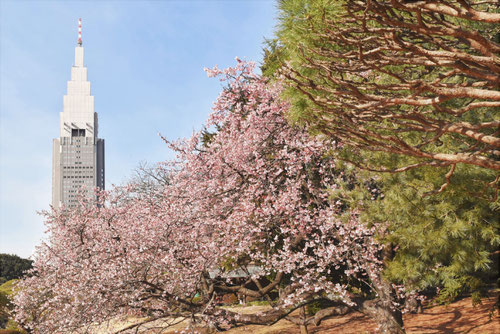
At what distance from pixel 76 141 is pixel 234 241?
109 m

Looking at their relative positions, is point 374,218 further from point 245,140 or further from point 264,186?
point 245,140

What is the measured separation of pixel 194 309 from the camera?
9.73 m

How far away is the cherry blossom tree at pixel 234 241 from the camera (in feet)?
31.4

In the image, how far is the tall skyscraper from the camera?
10888cm

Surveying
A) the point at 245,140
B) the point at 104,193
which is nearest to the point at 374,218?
the point at 245,140

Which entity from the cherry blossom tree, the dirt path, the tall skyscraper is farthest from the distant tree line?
the tall skyscraper

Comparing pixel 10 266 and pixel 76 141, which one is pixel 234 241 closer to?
pixel 10 266

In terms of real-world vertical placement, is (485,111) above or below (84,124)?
below

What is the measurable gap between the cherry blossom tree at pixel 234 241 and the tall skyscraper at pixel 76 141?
104 meters

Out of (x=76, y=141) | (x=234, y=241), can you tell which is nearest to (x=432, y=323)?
(x=234, y=241)

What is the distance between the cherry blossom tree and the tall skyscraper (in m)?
104

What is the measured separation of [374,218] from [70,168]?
11190cm

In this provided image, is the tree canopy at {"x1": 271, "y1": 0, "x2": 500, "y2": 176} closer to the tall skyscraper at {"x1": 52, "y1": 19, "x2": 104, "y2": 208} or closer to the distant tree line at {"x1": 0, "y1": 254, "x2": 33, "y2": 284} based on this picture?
the distant tree line at {"x1": 0, "y1": 254, "x2": 33, "y2": 284}

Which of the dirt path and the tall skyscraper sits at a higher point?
the tall skyscraper
